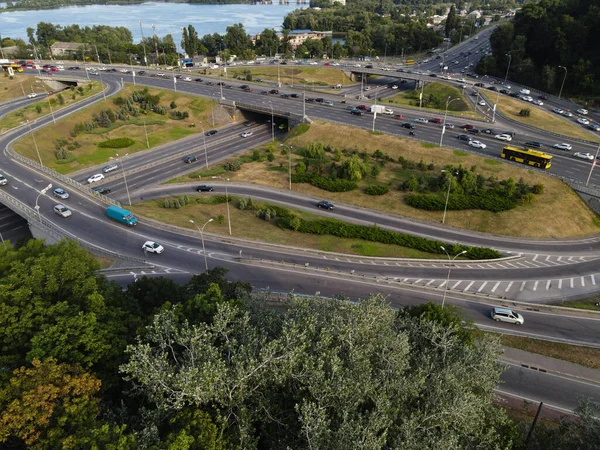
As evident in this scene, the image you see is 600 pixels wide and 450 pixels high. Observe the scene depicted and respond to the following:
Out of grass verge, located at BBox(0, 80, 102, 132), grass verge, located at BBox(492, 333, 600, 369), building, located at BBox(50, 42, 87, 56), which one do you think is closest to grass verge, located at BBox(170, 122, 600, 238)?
grass verge, located at BBox(492, 333, 600, 369)

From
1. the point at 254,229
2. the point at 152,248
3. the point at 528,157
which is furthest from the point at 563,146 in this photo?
the point at 152,248

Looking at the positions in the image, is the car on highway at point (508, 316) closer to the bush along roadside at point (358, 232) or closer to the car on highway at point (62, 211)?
the bush along roadside at point (358, 232)

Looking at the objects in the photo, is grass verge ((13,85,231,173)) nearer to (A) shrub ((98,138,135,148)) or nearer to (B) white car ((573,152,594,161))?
(A) shrub ((98,138,135,148))

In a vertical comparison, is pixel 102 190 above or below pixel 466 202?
below

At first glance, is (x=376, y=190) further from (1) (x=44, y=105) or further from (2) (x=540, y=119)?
(1) (x=44, y=105)

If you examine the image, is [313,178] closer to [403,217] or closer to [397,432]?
[403,217]

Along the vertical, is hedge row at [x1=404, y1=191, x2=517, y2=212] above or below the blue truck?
above
